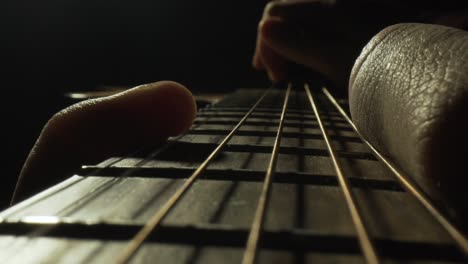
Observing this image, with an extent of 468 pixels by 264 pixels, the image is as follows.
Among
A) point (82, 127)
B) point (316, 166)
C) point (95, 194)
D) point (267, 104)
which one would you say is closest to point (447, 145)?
point (316, 166)

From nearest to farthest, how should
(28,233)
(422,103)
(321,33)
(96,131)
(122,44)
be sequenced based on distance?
1. (28,233)
2. (422,103)
3. (96,131)
4. (321,33)
5. (122,44)

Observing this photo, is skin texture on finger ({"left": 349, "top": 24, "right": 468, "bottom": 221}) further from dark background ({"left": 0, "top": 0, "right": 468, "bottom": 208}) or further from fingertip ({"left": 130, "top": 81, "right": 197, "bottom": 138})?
dark background ({"left": 0, "top": 0, "right": 468, "bottom": 208})

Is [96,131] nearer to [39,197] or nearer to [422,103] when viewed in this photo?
[39,197]

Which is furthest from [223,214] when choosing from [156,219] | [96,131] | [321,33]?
[321,33]

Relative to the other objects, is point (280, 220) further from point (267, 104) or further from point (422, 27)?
point (267, 104)

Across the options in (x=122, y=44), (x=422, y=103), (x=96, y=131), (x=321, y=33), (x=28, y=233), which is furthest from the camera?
(x=122, y=44)

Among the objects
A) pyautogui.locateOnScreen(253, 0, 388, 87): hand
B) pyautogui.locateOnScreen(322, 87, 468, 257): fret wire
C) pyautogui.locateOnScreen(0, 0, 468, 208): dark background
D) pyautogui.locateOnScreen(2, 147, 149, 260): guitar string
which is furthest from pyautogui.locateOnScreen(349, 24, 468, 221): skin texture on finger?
pyautogui.locateOnScreen(0, 0, 468, 208): dark background
